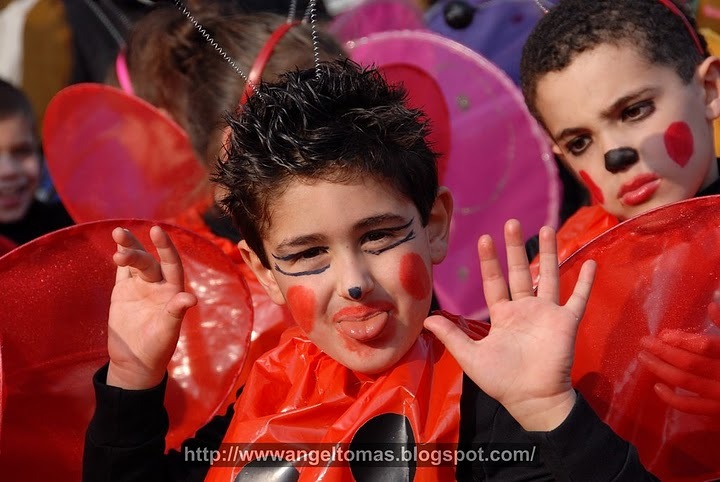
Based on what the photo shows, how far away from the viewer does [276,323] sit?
2.15m

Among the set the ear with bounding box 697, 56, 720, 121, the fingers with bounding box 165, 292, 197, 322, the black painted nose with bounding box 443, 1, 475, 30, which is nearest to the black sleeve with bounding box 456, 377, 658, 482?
the fingers with bounding box 165, 292, 197, 322

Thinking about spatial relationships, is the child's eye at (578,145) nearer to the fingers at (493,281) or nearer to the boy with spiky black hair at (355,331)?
the boy with spiky black hair at (355,331)

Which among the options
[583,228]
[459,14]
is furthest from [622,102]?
[459,14]

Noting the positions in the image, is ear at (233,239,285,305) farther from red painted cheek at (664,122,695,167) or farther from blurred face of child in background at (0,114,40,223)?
blurred face of child in background at (0,114,40,223)

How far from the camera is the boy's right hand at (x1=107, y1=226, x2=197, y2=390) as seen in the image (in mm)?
1682

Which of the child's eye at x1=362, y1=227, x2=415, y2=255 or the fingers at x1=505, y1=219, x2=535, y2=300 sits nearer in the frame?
the fingers at x1=505, y1=219, x2=535, y2=300

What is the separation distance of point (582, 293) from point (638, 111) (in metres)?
0.65

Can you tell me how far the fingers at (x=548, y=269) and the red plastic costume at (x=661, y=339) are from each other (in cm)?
21

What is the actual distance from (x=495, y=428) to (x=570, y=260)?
0.31 m

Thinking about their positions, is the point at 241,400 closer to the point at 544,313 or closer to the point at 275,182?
the point at 275,182

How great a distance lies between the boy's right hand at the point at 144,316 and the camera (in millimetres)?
1682

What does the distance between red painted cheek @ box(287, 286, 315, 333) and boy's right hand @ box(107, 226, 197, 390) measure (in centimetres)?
21

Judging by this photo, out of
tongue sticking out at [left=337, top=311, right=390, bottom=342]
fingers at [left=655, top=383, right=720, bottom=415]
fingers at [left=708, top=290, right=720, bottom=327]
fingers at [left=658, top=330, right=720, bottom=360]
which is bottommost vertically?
fingers at [left=655, top=383, right=720, bottom=415]

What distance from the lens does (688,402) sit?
4.98 feet
